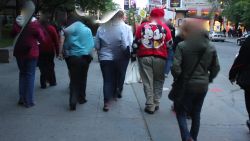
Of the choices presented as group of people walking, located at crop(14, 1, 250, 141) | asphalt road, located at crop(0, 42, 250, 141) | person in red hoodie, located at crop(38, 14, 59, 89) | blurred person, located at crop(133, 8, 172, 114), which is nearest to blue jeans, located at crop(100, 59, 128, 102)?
group of people walking, located at crop(14, 1, 250, 141)

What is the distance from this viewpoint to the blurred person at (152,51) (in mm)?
7809

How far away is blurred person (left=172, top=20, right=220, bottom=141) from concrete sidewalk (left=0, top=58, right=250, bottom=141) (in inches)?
38.3

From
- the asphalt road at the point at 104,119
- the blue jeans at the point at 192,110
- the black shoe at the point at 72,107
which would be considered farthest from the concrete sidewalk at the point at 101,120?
the blue jeans at the point at 192,110

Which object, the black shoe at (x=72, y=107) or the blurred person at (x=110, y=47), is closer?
the black shoe at (x=72, y=107)

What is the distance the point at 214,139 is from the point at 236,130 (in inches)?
29.1

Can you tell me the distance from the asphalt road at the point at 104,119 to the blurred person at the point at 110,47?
0.49 metres

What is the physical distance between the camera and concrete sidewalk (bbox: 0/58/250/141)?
6.41 metres

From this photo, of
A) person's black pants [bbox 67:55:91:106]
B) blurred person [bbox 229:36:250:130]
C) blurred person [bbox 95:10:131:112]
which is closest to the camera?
blurred person [bbox 229:36:250:130]

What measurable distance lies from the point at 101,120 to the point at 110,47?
1.42 meters

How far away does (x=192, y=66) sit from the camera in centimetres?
553

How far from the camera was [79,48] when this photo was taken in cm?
794

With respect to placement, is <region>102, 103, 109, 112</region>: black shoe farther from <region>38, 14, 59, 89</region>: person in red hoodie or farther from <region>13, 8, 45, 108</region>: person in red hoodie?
<region>38, 14, 59, 89</region>: person in red hoodie

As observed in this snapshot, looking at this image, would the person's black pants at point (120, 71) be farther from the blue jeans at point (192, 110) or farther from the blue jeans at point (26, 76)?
the blue jeans at point (192, 110)

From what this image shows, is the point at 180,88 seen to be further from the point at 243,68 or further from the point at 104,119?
the point at 104,119
